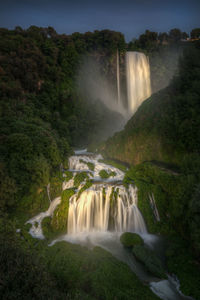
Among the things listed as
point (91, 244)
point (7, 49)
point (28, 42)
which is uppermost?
point (28, 42)

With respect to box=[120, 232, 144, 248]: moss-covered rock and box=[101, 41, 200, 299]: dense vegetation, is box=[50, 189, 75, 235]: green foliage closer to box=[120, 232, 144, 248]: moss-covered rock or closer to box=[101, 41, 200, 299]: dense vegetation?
box=[120, 232, 144, 248]: moss-covered rock

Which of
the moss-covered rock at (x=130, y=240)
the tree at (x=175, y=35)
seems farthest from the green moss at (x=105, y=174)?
the tree at (x=175, y=35)

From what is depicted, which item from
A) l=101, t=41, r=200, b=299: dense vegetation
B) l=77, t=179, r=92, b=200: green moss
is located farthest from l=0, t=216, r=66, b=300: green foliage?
l=77, t=179, r=92, b=200: green moss

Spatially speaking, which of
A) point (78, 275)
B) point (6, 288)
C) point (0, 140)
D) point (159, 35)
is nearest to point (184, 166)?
point (78, 275)

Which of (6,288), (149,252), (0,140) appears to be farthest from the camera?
(0,140)

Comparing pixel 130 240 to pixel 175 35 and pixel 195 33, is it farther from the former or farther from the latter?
pixel 195 33

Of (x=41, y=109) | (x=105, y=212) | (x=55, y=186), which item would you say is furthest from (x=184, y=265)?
(x=41, y=109)

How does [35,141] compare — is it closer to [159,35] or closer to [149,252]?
[149,252]
